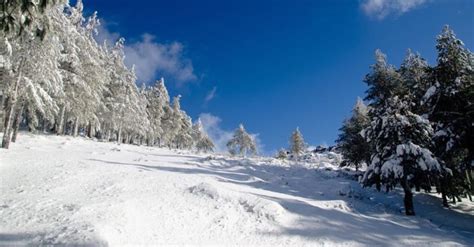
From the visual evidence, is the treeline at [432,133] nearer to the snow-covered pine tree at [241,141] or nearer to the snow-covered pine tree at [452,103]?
the snow-covered pine tree at [452,103]

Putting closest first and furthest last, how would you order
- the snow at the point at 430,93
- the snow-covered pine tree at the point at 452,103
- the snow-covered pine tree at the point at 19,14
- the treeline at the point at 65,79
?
the snow-covered pine tree at the point at 19,14 < the treeline at the point at 65,79 < the snow-covered pine tree at the point at 452,103 < the snow at the point at 430,93

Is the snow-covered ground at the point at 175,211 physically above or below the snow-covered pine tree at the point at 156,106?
below

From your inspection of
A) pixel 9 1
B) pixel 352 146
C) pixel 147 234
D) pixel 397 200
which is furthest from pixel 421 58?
Answer: pixel 9 1

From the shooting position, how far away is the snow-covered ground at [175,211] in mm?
11352

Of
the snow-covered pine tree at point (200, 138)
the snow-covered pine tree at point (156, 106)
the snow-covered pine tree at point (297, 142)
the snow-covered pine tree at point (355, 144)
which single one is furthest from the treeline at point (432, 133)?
the snow-covered pine tree at point (200, 138)

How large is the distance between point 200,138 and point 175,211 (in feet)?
256

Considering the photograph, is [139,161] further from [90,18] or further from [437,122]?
[90,18]

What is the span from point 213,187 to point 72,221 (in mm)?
6394

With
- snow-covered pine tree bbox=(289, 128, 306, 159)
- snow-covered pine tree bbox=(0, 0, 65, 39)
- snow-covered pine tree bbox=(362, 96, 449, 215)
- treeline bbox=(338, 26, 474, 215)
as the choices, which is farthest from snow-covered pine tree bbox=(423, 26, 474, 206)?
snow-covered pine tree bbox=(289, 128, 306, 159)

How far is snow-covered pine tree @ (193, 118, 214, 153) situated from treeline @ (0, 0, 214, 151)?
61.9 feet

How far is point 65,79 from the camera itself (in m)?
33.7

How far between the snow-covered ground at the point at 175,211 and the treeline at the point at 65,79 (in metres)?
4.98

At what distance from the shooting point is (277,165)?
29672 millimetres

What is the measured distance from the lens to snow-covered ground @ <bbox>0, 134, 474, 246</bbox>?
11.4 meters
